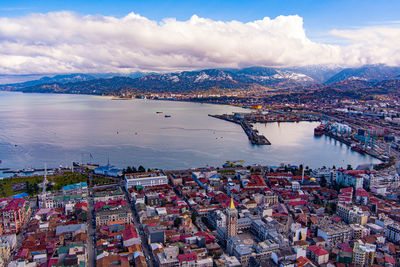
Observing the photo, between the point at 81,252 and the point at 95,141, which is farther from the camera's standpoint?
the point at 95,141

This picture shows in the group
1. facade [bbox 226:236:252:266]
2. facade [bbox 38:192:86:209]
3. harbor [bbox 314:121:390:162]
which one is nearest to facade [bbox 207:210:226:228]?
facade [bbox 226:236:252:266]

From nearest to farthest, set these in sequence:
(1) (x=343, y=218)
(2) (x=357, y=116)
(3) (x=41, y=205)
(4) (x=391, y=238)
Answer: (4) (x=391, y=238), (1) (x=343, y=218), (3) (x=41, y=205), (2) (x=357, y=116)

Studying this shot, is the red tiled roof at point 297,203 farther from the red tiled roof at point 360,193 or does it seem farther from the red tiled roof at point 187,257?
the red tiled roof at point 187,257

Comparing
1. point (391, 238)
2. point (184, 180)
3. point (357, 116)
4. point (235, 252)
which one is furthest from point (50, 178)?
point (357, 116)

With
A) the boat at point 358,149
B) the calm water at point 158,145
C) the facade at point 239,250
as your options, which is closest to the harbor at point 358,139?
the boat at point 358,149

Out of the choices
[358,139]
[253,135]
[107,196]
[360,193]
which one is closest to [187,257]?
[107,196]

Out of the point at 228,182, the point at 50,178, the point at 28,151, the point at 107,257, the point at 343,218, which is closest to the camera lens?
the point at 107,257

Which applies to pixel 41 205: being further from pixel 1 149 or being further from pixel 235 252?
pixel 1 149

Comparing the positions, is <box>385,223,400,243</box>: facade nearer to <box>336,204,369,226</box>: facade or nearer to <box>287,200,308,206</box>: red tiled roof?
<box>336,204,369,226</box>: facade
